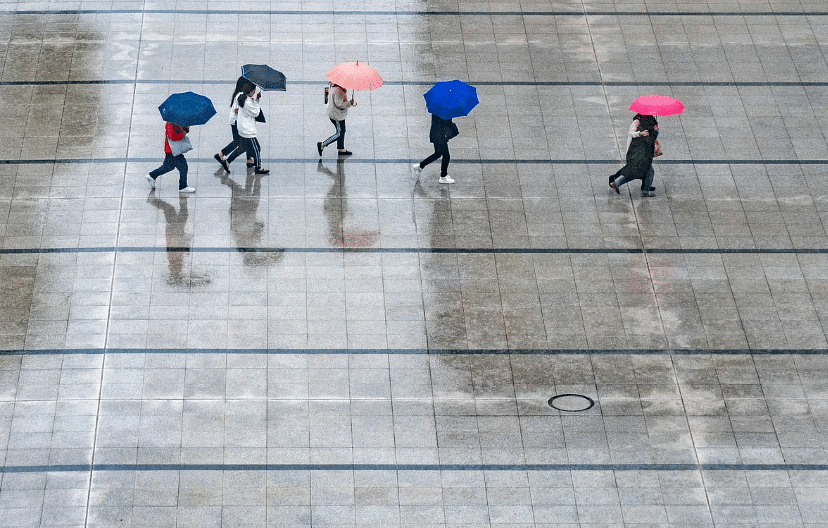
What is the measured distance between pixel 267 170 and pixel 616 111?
5269mm

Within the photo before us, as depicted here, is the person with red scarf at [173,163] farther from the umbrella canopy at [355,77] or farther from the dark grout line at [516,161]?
the umbrella canopy at [355,77]

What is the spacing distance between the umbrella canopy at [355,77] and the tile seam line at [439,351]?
3962mm

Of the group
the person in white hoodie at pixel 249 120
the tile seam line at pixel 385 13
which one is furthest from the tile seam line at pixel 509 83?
the person in white hoodie at pixel 249 120

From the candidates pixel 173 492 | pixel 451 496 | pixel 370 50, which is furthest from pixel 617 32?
pixel 173 492

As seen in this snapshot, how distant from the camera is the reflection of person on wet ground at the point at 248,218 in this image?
15.3 meters

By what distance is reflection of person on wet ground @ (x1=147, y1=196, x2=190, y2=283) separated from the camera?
15.0 meters

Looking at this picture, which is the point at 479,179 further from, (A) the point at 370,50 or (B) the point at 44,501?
(B) the point at 44,501

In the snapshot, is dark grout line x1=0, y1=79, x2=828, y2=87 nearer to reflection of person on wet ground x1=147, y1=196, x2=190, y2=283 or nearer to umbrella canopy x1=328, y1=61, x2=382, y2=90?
umbrella canopy x1=328, y1=61, x2=382, y2=90

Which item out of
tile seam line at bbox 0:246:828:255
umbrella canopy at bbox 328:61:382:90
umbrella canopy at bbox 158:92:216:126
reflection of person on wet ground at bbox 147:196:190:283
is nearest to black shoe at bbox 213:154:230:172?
reflection of person on wet ground at bbox 147:196:190:283

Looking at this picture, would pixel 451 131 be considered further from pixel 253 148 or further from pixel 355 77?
pixel 253 148

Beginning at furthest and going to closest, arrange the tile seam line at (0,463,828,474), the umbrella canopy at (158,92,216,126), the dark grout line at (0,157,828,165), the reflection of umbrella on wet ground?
the dark grout line at (0,157,828,165)
the reflection of umbrella on wet ground
the umbrella canopy at (158,92,216,126)
the tile seam line at (0,463,828,474)

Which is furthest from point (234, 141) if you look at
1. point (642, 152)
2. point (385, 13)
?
point (642, 152)

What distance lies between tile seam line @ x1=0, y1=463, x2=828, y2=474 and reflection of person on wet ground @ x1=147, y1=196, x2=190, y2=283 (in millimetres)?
2973

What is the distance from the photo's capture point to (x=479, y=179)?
16656 millimetres
